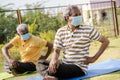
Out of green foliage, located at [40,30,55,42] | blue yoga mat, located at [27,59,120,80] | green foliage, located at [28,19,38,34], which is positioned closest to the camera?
blue yoga mat, located at [27,59,120,80]

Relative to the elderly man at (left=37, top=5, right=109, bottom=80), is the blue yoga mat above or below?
below

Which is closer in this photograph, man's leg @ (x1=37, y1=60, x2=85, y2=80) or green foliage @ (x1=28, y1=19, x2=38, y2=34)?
man's leg @ (x1=37, y1=60, x2=85, y2=80)

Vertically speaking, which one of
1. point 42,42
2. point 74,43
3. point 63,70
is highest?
point 74,43

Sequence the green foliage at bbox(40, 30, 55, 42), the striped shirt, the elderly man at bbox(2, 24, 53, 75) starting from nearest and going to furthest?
the striped shirt < the elderly man at bbox(2, 24, 53, 75) < the green foliage at bbox(40, 30, 55, 42)

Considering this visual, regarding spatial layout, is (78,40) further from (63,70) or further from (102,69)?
(102,69)

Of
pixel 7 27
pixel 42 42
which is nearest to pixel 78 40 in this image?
pixel 42 42

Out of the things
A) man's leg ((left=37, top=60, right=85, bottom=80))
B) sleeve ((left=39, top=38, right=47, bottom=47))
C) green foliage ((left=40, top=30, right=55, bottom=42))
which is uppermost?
sleeve ((left=39, top=38, right=47, bottom=47))

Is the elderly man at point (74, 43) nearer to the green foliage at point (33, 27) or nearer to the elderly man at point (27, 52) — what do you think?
the elderly man at point (27, 52)

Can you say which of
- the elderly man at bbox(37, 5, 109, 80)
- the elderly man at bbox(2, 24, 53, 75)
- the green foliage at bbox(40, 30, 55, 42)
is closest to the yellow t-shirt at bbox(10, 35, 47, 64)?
the elderly man at bbox(2, 24, 53, 75)

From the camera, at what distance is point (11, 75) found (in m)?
7.85

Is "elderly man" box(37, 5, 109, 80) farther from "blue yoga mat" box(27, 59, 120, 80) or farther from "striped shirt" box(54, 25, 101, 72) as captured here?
"blue yoga mat" box(27, 59, 120, 80)

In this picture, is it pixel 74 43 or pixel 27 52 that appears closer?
pixel 74 43

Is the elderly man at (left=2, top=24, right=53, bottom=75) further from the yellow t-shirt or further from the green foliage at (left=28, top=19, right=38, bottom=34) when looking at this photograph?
the green foliage at (left=28, top=19, right=38, bottom=34)

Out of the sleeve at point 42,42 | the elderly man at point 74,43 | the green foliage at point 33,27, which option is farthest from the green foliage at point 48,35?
the elderly man at point 74,43
